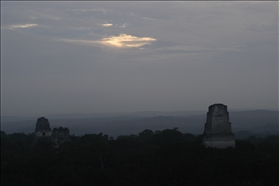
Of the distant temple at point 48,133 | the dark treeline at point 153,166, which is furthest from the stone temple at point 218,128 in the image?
the distant temple at point 48,133

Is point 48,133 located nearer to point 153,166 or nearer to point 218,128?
point 153,166

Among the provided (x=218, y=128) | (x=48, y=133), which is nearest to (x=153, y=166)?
(x=218, y=128)

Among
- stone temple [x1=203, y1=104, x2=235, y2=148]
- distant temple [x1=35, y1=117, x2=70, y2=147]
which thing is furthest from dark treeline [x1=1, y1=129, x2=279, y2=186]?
distant temple [x1=35, y1=117, x2=70, y2=147]

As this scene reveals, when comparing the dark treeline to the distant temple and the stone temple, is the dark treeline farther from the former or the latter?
the distant temple

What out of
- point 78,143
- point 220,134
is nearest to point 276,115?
point 78,143

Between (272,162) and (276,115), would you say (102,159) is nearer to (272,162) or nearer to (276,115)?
(272,162)

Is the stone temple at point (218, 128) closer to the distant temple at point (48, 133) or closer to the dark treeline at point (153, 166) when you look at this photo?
the dark treeline at point (153, 166)
